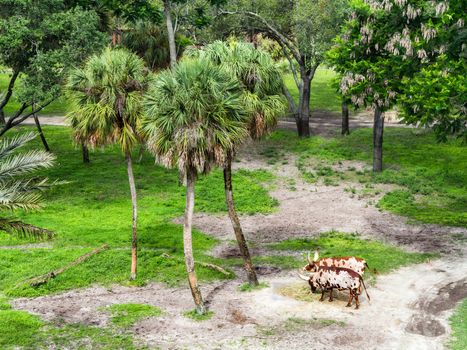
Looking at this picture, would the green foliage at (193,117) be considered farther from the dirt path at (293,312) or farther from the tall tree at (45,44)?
the tall tree at (45,44)

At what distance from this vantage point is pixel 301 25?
48.0 m

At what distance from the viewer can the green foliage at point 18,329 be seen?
20.2 metres

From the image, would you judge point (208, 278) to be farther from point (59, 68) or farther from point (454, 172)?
point (454, 172)

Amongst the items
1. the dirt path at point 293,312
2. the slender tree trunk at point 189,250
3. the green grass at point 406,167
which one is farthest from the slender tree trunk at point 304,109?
the slender tree trunk at point 189,250

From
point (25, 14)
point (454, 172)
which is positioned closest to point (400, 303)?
point (454, 172)

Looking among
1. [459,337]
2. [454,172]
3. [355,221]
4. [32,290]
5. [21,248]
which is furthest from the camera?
[454,172]

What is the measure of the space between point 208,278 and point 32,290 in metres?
6.94

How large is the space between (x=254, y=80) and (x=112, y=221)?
48.6ft

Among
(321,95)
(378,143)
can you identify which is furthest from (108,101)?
(321,95)

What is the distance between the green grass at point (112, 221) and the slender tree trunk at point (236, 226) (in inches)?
84.2

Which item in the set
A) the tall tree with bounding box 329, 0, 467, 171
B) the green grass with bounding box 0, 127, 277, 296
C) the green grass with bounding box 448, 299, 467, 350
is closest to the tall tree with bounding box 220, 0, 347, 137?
the green grass with bounding box 0, 127, 277, 296

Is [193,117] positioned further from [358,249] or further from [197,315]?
[358,249]

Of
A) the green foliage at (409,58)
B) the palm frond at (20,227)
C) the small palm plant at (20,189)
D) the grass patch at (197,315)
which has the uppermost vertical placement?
the green foliage at (409,58)

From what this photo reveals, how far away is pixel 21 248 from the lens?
3014 cm
